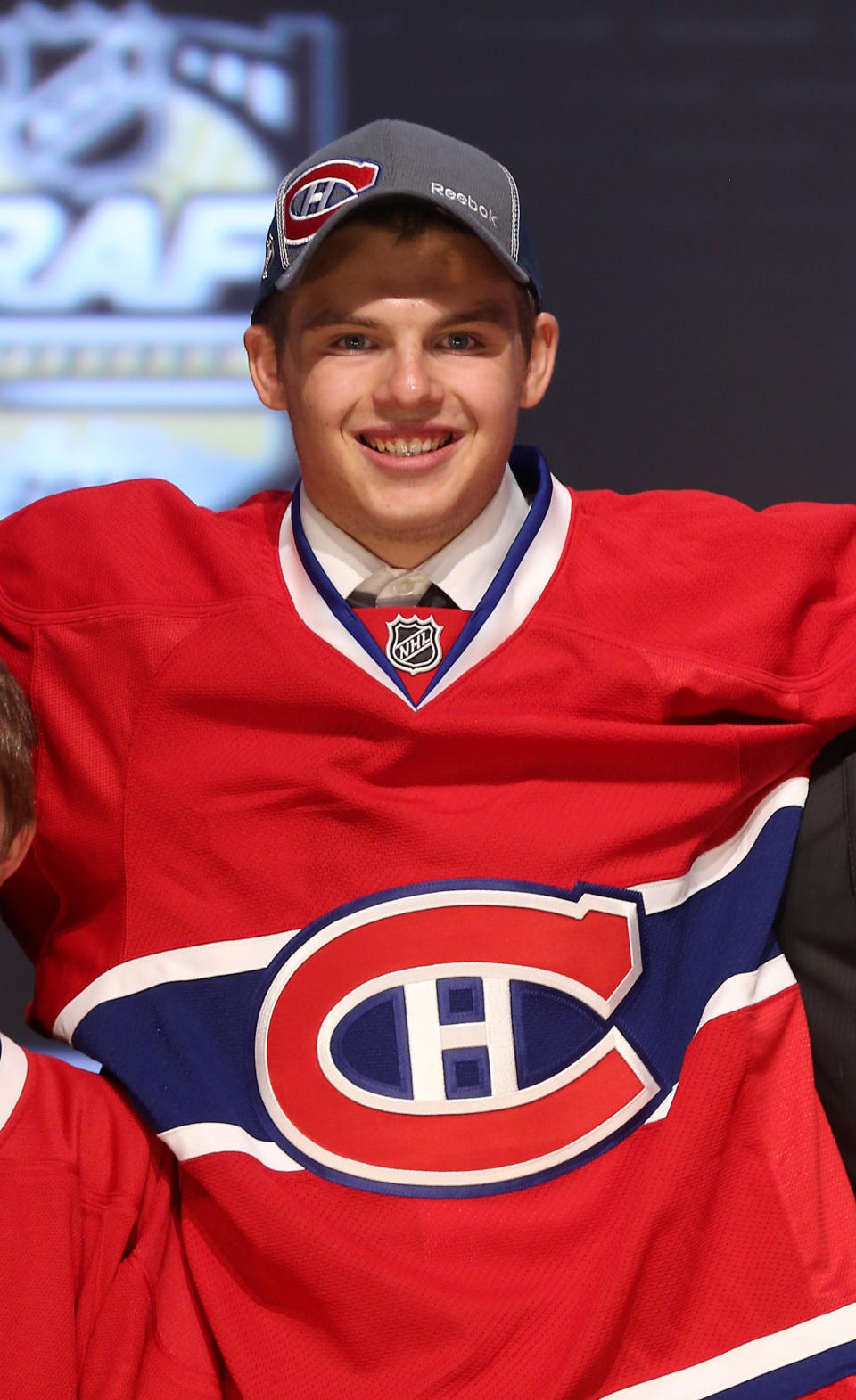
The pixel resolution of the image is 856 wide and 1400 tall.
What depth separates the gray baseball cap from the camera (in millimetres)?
995

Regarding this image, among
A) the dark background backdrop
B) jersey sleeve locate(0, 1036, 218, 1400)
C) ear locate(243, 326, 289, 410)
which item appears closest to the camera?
jersey sleeve locate(0, 1036, 218, 1400)

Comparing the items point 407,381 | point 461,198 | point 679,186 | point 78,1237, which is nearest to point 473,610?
point 407,381

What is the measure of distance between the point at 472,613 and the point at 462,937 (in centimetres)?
22

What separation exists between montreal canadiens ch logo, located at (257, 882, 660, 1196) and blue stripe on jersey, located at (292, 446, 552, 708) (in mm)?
152

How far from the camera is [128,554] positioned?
1.05 meters

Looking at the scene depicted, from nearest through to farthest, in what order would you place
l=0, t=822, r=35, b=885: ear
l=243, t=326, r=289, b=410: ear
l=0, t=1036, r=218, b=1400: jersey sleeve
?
l=0, t=1036, r=218, b=1400: jersey sleeve < l=0, t=822, r=35, b=885: ear < l=243, t=326, r=289, b=410: ear

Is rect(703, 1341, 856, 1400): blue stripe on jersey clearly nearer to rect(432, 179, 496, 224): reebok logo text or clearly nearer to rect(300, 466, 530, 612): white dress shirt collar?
rect(300, 466, 530, 612): white dress shirt collar

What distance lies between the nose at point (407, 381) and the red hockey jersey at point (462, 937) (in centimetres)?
12

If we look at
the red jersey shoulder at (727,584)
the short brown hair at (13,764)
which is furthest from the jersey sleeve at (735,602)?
the short brown hair at (13,764)

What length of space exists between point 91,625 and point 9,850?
0.16m

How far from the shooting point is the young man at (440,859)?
94 centimetres

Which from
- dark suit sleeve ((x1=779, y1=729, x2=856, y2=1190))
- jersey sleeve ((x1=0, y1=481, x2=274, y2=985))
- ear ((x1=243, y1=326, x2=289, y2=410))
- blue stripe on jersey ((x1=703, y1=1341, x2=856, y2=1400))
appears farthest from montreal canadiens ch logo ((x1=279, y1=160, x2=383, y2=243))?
blue stripe on jersey ((x1=703, y1=1341, x2=856, y2=1400))

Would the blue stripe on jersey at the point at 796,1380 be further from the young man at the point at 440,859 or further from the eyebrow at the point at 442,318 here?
the eyebrow at the point at 442,318

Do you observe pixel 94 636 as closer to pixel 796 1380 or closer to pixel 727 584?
pixel 727 584
